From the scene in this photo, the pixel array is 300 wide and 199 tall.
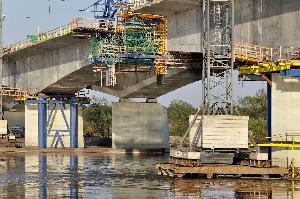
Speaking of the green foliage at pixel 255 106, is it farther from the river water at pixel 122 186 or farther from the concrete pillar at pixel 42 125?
the river water at pixel 122 186

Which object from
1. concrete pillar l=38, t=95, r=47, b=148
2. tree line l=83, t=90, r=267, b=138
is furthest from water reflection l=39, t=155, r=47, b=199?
tree line l=83, t=90, r=267, b=138

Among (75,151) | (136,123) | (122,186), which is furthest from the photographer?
(136,123)

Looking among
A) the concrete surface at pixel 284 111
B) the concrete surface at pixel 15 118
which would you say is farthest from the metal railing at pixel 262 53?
the concrete surface at pixel 15 118

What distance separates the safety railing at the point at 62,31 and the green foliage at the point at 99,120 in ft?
192

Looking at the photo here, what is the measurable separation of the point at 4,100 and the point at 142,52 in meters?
58.4

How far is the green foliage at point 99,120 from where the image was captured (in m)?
156

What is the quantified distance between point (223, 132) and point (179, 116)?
11402 cm

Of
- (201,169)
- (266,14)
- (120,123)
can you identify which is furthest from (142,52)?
(120,123)

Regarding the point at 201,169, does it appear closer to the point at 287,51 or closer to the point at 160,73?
the point at 287,51

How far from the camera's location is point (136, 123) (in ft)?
320

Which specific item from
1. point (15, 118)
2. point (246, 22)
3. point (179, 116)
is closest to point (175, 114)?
point (179, 116)

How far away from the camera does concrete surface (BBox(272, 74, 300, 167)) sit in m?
52.5

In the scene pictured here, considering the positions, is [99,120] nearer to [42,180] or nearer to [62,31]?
[62,31]

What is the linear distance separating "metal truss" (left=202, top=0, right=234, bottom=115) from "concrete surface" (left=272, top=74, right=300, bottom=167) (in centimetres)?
336
